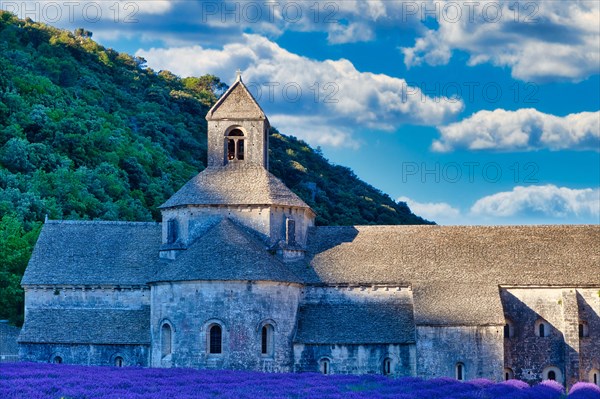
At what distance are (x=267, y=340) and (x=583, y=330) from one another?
16937 mm

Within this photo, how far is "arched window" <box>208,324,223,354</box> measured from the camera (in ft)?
194

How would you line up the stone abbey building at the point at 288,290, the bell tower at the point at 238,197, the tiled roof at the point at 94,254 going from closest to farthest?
1. the stone abbey building at the point at 288,290
2. the bell tower at the point at 238,197
3. the tiled roof at the point at 94,254

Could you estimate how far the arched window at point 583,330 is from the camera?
204 ft

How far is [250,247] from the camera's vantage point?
61.3m

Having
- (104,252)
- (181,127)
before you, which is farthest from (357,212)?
(104,252)

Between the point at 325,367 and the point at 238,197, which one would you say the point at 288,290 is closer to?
the point at 325,367

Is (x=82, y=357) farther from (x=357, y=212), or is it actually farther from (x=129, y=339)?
(x=357, y=212)

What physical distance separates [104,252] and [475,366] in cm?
2188

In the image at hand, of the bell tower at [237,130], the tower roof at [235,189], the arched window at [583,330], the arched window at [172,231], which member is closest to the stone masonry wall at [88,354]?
the arched window at [172,231]

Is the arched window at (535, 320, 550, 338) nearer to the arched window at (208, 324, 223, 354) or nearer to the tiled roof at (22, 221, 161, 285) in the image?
the arched window at (208, 324, 223, 354)

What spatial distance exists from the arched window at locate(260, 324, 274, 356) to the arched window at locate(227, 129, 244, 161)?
1190 cm

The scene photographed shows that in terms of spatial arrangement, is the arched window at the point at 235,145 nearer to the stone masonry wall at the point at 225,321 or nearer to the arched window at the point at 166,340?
the stone masonry wall at the point at 225,321

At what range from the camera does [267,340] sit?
60.5 m

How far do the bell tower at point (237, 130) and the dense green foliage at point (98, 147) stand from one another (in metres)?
16.5
